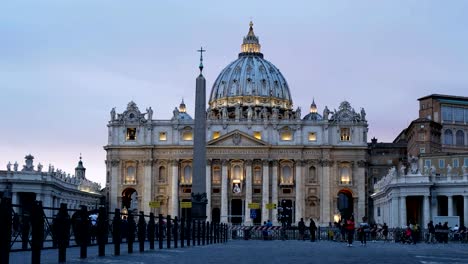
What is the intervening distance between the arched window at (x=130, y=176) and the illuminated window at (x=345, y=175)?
30.1 m

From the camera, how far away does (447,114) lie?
123 m

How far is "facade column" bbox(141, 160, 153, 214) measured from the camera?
12356 cm

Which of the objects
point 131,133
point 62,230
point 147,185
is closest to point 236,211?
point 147,185

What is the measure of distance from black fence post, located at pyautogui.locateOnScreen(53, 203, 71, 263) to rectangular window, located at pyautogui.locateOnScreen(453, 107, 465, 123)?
10974 centimetres

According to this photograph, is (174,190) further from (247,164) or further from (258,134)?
(258,134)

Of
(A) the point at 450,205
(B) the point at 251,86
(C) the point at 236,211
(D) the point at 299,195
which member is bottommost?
(C) the point at 236,211

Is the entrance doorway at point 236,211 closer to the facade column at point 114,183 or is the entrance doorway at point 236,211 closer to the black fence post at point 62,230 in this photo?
the facade column at point 114,183

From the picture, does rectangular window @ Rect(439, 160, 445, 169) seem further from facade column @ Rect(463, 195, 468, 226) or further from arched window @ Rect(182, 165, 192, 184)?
arched window @ Rect(182, 165, 192, 184)

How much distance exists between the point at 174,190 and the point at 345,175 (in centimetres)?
2471

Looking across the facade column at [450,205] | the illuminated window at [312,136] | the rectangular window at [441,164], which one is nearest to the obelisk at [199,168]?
the facade column at [450,205]

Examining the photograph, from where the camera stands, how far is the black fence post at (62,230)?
1877 cm

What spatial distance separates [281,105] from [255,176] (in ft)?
122

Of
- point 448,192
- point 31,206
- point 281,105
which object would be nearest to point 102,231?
point 31,206

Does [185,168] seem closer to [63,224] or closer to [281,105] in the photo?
[281,105]
